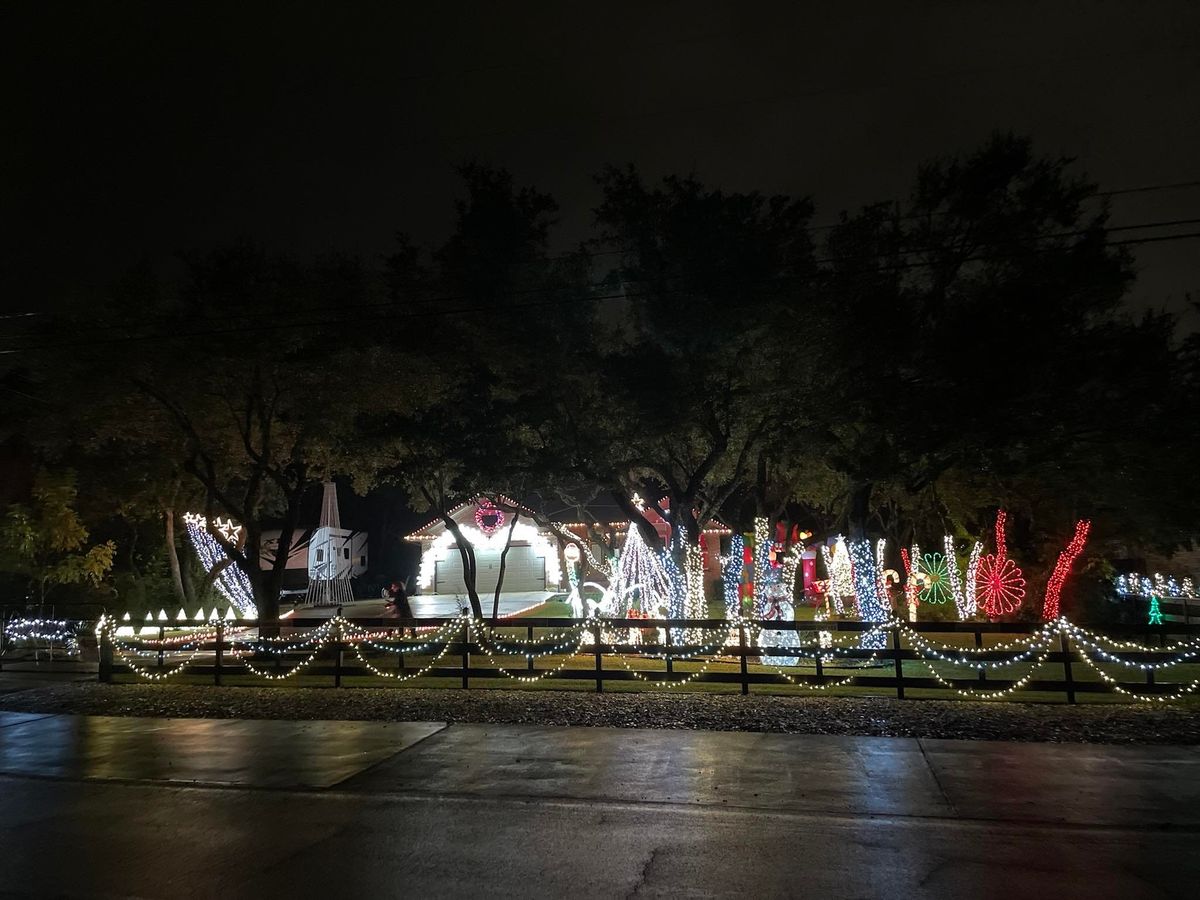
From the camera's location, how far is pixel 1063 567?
23.6m

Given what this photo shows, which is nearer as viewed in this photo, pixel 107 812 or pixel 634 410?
pixel 107 812

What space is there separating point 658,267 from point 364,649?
387 inches

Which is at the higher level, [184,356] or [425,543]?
[184,356]

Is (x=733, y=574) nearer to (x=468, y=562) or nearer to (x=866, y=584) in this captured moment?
(x=866, y=584)

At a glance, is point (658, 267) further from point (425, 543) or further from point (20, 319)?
point (425, 543)

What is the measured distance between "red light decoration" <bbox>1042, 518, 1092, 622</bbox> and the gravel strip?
1253 cm

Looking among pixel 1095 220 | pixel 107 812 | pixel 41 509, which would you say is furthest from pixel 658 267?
pixel 41 509

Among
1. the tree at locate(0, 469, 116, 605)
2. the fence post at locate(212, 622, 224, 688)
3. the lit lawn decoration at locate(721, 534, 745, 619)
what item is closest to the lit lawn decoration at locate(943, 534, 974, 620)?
the lit lawn decoration at locate(721, 534, 745, 619)

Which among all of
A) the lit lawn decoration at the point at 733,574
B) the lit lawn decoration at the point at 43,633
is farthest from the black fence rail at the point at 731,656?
the lit lawn decoration at the point at 43,633

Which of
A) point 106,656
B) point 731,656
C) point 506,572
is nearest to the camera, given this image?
point 731,656

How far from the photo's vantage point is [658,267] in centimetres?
1798

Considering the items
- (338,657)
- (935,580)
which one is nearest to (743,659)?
(338,657)

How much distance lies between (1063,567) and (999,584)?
171cm

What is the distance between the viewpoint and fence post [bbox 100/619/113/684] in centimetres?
1656
